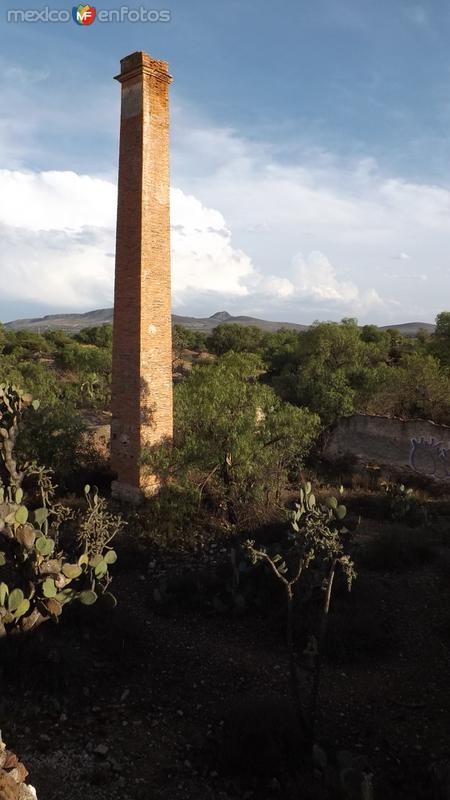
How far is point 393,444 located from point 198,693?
11864 millimetres

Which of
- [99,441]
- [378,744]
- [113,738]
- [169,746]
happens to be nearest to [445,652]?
[378,744]

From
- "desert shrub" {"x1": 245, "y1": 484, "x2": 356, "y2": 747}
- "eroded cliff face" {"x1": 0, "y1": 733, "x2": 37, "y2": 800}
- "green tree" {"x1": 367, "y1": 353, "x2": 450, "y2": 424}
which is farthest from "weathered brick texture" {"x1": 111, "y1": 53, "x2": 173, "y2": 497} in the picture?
"green tree" {"x1": 367, "y1": 353, "x2": 450, "y2": 424}

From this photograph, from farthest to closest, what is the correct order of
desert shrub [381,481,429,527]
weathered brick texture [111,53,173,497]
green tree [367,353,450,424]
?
green tree [367,353,450,424] < desert shrub [381,481,429,527] < weathered brick texture [111,53,173,497]

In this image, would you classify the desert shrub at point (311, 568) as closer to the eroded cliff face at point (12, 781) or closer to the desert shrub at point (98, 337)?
the eroded cliff face at point (12, 781)

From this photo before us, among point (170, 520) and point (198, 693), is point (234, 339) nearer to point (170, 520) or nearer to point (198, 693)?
point (170, 520)

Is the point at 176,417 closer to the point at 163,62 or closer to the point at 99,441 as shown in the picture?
the point at 99,441

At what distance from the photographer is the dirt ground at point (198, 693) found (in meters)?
5.82

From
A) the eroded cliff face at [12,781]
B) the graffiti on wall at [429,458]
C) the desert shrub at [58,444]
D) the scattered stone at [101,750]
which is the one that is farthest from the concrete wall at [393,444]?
the eroded cliff face at [12,781]

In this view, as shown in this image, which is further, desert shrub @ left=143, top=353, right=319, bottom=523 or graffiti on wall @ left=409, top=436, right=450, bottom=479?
graffiti on wall @ left=409, top=436, right=450, bottom=479

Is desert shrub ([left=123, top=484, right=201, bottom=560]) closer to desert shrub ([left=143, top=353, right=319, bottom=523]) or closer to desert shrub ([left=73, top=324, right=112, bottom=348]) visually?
desert shrub ([left=143, top=353, right=319, bottom=523])

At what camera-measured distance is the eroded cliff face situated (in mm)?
4084

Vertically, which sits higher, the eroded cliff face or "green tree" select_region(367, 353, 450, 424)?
"green tree" select_region(367, 353, 450, 424)

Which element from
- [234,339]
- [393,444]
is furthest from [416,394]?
[234,339]

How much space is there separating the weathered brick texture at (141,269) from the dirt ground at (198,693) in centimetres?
485
